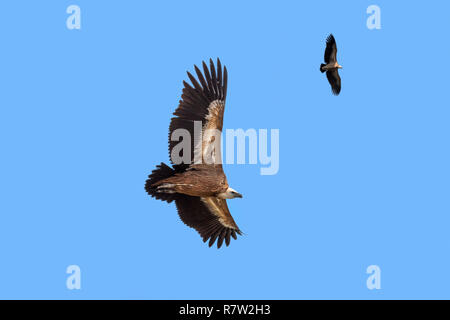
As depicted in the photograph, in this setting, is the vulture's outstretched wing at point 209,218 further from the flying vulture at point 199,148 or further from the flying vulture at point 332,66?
the flying vulture at point 332,66

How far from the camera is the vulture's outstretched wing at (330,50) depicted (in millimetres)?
13320

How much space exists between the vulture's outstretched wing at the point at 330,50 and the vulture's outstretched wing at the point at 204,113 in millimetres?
3367

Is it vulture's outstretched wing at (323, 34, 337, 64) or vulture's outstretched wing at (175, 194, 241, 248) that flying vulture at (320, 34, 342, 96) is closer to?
vulture's outstretched wing at (323, 34, 337, 64)

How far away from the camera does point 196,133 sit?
10.7 meters

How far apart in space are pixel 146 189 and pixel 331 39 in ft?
17.3

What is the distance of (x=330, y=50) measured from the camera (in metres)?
13.4

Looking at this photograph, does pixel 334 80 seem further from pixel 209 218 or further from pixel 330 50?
pixel 209 218

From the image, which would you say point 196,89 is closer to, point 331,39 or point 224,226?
point 224,226

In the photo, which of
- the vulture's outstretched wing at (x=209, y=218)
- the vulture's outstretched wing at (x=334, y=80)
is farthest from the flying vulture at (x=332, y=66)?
the vulture's outstretched wing at (x=209, y=218)

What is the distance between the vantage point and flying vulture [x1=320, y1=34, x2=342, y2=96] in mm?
13359

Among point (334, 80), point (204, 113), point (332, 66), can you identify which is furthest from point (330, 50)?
point (204, 113)

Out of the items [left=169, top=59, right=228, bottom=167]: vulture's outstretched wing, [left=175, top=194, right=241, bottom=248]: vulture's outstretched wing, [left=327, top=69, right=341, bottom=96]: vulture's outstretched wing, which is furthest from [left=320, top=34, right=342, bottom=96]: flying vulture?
[left=175, top=194, right=241, bottom=248]: vulture's outstretched wing
